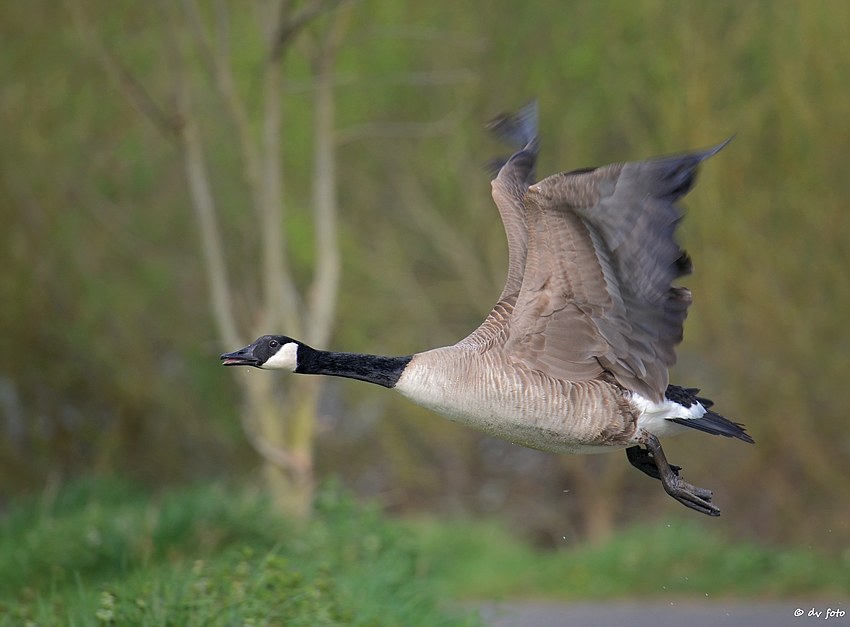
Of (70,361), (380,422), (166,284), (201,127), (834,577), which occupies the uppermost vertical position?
(201,127)

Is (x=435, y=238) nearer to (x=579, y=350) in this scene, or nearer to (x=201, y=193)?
(x=201, y=193)

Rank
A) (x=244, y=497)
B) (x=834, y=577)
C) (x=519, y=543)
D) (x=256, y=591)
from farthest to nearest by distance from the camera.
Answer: (x=519, y=543), (x=834, y=577), (x=244, y=497), (x=256, y=591)

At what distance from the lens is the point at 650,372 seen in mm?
4258

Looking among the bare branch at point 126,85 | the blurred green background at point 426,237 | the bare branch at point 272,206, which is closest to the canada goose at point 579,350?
the bare branch at point 272,206

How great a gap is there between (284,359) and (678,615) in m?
5.14

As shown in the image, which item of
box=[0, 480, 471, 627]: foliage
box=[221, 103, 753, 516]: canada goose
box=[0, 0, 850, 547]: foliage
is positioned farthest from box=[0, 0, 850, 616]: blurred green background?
box=[221, 103, 753, 516]: canada goose

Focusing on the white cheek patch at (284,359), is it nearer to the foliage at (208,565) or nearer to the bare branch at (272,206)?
the foliage at (208,565)

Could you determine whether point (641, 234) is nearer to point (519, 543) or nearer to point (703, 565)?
point (703, 565)

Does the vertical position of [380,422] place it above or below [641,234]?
above

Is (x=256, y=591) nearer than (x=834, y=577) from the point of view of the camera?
Yes

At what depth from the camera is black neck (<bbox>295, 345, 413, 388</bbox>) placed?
3998mm

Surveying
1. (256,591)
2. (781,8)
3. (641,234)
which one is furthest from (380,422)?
(641,234)

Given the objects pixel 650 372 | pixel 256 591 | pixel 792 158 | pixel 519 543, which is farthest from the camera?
pixel 519 543

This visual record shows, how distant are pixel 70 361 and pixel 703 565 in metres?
7.44
